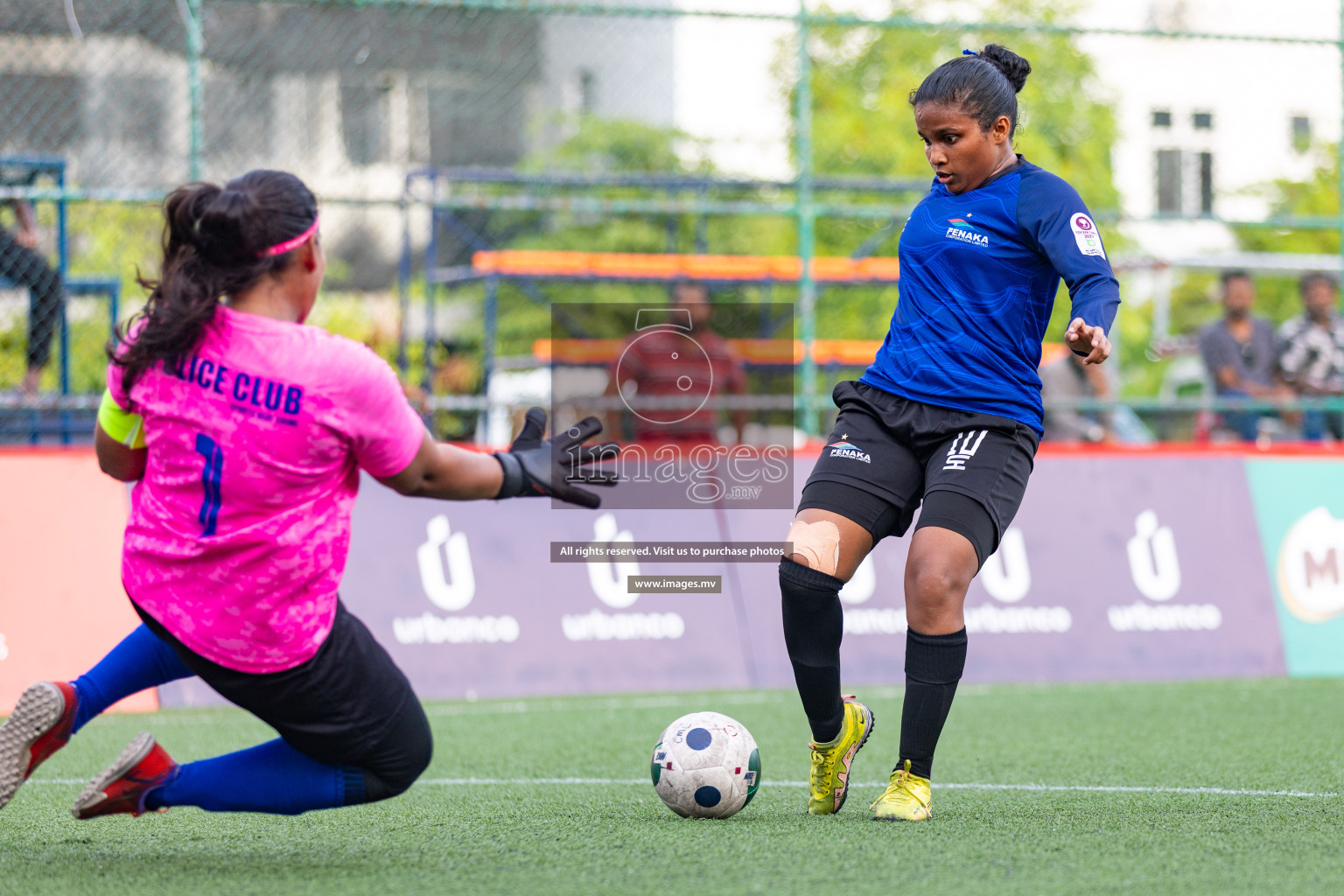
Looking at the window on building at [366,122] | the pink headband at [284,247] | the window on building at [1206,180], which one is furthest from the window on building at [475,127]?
the pink headband at [284,247]

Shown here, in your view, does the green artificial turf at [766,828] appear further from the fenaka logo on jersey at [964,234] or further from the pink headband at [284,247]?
the fenaka logo on jersey at [964,234]

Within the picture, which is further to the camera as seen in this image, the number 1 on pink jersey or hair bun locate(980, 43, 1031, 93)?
hair bun locate(980, 43, 1031, 93)

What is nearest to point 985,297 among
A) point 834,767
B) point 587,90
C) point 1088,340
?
point 1088,340

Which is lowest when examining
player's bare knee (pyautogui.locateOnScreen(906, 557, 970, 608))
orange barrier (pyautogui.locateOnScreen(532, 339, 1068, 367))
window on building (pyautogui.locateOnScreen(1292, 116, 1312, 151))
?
player's bare knee (pyautogui.locateOnScreen(906, 557, 970, 608))

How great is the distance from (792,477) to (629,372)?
232cm

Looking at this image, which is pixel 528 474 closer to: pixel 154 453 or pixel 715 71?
pixel 154 453

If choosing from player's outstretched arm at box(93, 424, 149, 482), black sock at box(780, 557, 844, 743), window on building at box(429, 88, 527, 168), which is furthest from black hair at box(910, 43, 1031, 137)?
window on building at box(429, 88, 527, 168)

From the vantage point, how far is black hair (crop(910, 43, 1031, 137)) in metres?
3.88

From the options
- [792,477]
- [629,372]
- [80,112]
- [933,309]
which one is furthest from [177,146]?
[933,309]

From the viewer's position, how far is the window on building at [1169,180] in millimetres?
12117

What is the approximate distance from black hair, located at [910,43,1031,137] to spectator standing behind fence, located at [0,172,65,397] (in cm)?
562

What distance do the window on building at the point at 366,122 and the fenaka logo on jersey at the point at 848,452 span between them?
29.2 ft

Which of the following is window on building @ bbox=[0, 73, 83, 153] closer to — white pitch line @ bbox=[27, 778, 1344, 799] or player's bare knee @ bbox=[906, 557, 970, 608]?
white pitch line @ bbox=[27, 778, 1344, 799]

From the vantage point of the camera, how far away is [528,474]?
3.14 metres
